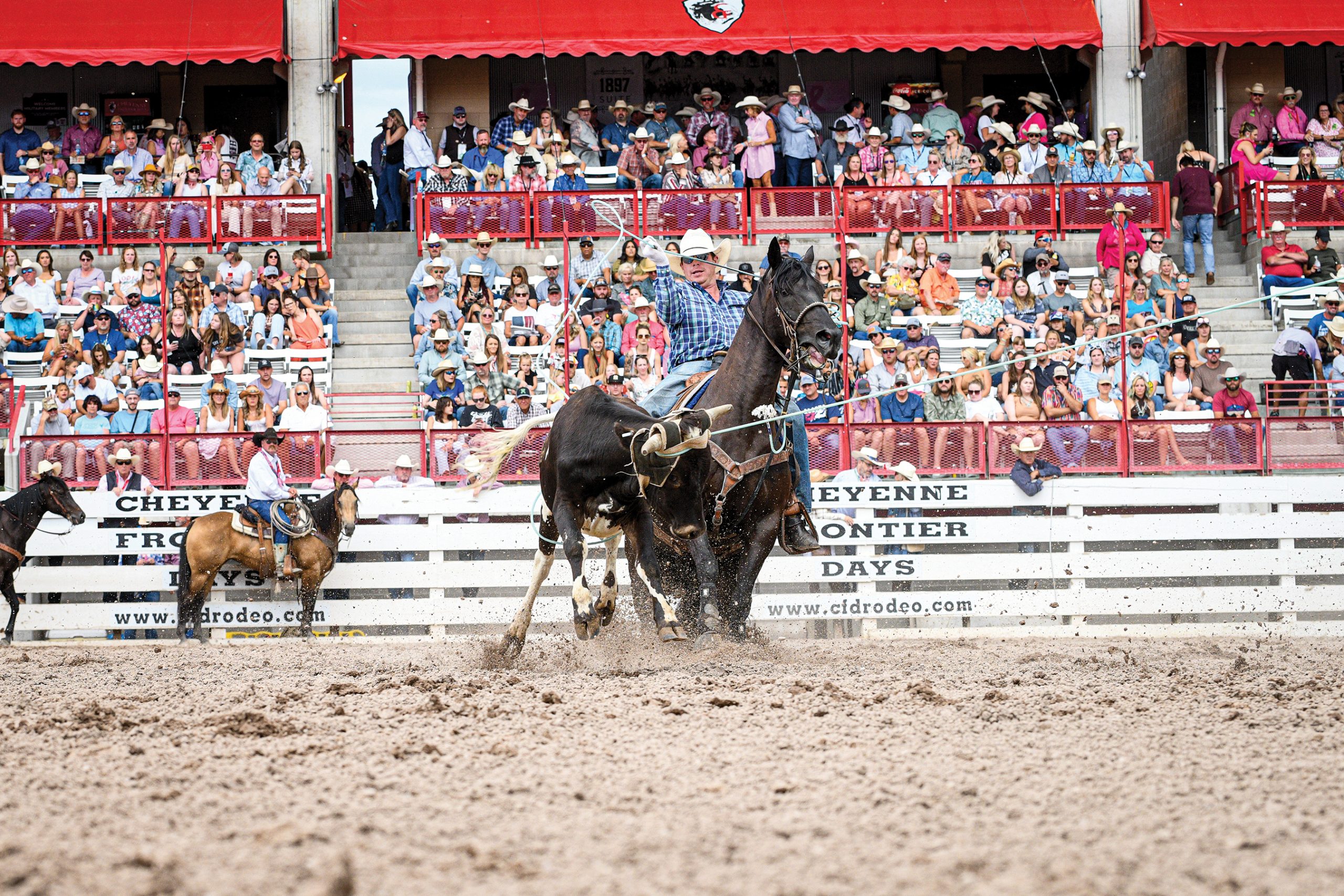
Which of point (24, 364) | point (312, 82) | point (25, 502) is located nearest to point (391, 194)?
point (312, 82)

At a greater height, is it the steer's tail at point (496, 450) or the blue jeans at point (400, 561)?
the steer's tail at point (496, 450)

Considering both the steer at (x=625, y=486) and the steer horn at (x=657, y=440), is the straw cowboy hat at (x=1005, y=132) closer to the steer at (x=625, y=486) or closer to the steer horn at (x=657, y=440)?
the steer at (x=625, y=486)

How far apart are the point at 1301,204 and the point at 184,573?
15163 mm

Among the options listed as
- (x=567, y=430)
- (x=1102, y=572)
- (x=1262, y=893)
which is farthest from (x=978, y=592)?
(x=1262, y=893)

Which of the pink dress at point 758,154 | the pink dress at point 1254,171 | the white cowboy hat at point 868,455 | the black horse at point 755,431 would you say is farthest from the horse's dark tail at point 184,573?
the pink dress at point 1254,171

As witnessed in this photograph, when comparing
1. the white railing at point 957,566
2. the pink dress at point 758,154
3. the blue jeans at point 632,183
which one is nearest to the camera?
the white railing at point 957,566

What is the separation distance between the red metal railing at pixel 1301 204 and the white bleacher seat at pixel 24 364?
619 inches

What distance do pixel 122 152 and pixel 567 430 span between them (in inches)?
578

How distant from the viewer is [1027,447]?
1300cm

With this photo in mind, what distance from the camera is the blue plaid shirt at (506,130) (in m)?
21.3

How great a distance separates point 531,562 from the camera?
13.1 m

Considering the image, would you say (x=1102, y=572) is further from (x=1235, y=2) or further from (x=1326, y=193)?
(x=1235, y=2)

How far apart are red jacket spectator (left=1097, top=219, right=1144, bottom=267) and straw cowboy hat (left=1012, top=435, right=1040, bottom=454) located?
599cm

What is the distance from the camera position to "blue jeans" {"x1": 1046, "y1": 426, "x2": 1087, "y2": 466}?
13.1m
